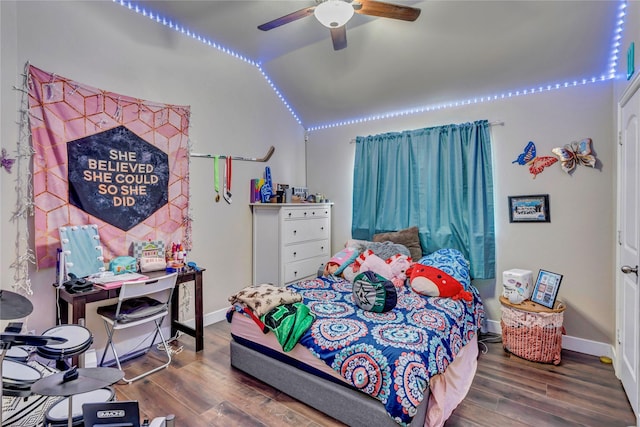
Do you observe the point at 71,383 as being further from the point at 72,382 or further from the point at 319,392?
the point at 319,392

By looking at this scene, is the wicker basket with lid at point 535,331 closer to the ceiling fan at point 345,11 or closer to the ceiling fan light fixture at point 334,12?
the ceiling fan at point 345,11

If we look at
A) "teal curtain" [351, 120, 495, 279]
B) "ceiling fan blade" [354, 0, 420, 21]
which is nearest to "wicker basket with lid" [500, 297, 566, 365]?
"teal curtain" [351, 120, 495, 279]

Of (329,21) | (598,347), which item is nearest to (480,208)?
(598,347)

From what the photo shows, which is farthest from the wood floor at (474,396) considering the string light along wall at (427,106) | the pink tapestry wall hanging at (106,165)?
the string light along wall at (427,106)

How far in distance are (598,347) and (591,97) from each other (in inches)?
84.9

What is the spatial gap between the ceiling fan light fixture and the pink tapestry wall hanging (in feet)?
5.73

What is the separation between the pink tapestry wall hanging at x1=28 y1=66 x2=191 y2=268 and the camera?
2301 mm

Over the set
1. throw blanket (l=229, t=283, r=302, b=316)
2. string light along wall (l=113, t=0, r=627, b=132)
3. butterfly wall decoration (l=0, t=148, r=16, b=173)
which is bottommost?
throw blanket (l=229, t=283, r=302, b=316)

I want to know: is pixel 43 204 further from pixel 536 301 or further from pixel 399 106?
pixel 536 301

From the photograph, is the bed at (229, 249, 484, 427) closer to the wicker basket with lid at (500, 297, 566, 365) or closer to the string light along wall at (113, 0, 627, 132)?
the wicker basket with lid at (500, 297, 566, 365)

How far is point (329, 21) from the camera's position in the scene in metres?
2.15

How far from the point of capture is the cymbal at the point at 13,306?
1034mm

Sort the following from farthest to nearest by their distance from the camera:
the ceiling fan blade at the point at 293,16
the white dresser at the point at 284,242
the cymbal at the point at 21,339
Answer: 1. the white dresser at the point at 284,242
2. the ceiling fan blade at the point at 293,16
3. the cymbal at the point at 21,339

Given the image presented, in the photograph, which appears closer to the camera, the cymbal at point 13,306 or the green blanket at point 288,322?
the cymbal at point 13,306
